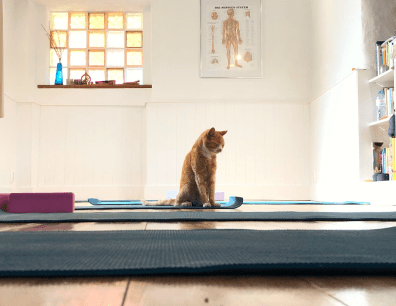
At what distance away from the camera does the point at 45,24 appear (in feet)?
19.2

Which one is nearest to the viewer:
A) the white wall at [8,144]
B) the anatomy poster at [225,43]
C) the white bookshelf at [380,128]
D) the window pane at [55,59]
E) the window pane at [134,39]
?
the white bookshelf at [380,128]

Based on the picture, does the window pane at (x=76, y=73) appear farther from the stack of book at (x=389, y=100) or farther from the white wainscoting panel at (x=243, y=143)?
the stack of book at (x=389, y=100)

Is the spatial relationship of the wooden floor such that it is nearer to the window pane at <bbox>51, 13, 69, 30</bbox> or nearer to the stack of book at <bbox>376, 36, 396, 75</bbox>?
the stack of book at <bbox>376, 36, 396, 75</bbox>

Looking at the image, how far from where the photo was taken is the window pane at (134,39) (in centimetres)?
608

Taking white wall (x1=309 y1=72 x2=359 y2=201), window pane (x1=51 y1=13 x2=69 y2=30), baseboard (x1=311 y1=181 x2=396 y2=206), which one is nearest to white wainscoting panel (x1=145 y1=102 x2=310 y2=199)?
white wall (x1=309 y1=72 x2=359 y2=201)

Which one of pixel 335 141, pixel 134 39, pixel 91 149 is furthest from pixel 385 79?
pixel 91 149

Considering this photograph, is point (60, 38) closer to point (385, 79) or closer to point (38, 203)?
point (38, 203)

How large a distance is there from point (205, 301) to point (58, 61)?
6.09 meters

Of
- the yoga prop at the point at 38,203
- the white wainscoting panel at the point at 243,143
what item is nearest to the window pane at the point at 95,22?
the white wainscoting panel at the point at 243,143

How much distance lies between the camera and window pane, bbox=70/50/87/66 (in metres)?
6.04

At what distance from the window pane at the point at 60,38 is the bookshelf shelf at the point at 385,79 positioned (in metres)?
4.25

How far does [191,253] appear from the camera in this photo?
76 centimetres

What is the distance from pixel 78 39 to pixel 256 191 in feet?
11.1

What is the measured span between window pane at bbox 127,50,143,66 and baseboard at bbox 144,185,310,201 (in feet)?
6.13
